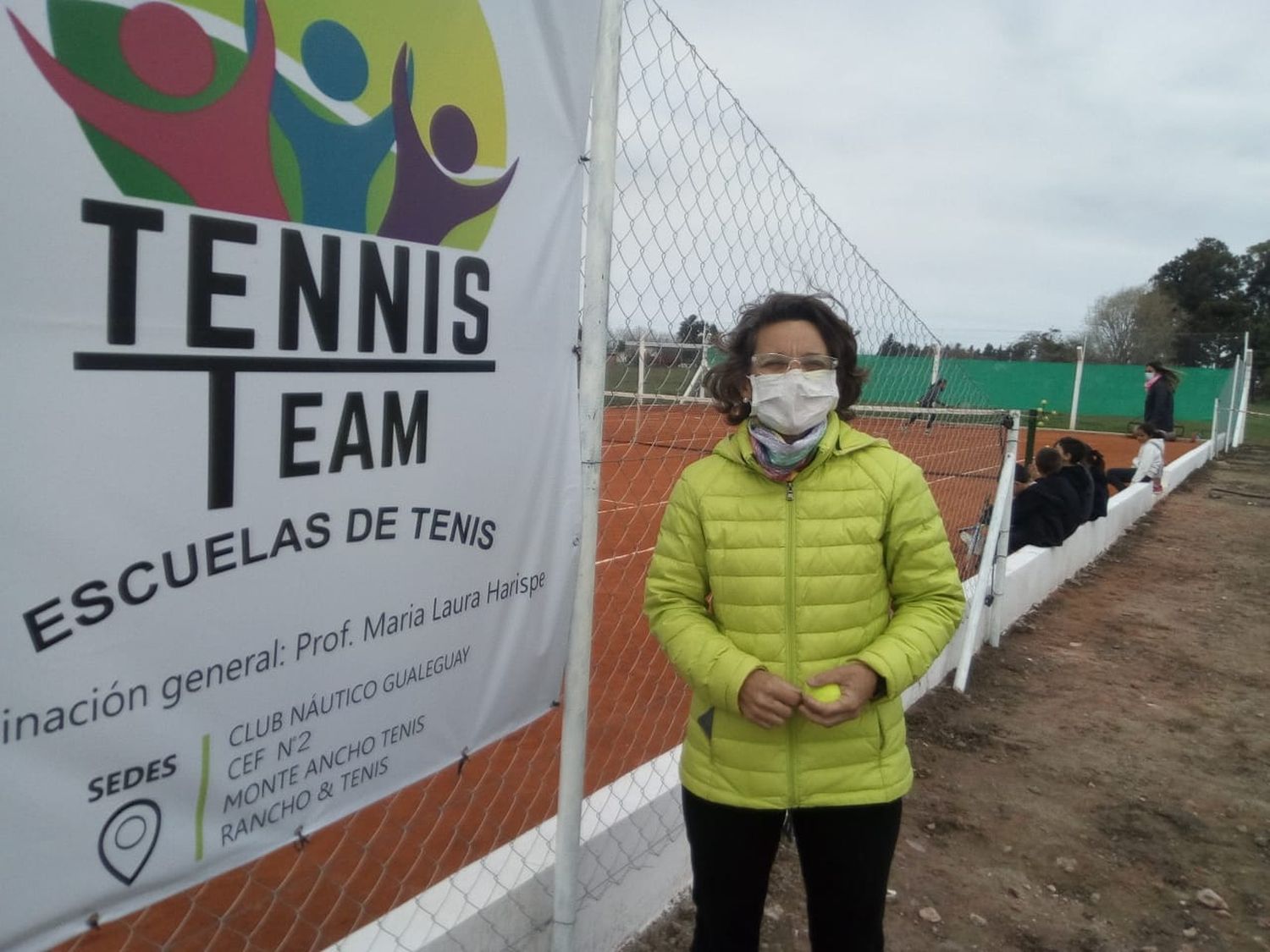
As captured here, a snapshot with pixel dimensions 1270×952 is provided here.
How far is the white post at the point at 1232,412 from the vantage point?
898 inches

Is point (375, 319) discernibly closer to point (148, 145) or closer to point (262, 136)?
point (262, 136)

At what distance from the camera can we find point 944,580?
6.66 ft

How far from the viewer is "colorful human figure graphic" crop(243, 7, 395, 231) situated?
1.41m

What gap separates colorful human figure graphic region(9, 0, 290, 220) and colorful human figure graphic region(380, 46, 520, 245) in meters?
0.24

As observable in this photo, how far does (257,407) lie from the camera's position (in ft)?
4.54

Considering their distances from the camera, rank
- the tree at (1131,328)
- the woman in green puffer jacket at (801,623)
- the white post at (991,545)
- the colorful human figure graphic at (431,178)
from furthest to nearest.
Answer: the tree at (1131,328), the white post at (991,545), the woman in green puffer jacket at (801,623), the colorful human figure graphic at (431,178)

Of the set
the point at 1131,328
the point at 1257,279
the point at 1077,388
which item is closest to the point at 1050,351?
the point at 1077,388

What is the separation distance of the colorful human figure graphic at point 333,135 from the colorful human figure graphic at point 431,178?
0.14 ft

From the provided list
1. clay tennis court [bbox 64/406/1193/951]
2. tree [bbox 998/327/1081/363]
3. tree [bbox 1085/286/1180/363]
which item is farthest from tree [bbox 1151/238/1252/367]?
clay tennis court [bbox 64/406/1193/951]

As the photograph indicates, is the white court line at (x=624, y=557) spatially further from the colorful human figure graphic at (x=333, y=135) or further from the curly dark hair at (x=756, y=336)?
the colorful human figure graphic at (x=333, y=135)

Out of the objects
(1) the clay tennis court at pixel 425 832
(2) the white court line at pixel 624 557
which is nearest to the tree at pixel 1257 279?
(2) the white court line at pixel 624 557

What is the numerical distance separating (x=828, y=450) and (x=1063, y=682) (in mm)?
4189

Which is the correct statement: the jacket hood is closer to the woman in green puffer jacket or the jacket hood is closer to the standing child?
the woman in green puffer jacket

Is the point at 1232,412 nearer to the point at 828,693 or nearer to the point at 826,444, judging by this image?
the point at 826,444
